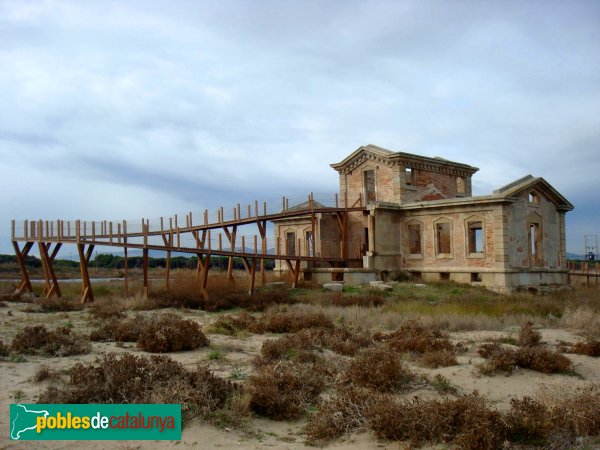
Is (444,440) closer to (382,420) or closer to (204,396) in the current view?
(382,420)

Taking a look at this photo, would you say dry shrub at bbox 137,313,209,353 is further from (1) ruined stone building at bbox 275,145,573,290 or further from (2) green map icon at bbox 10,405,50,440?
(1) ruined stone building at bbox 275,145,573,290

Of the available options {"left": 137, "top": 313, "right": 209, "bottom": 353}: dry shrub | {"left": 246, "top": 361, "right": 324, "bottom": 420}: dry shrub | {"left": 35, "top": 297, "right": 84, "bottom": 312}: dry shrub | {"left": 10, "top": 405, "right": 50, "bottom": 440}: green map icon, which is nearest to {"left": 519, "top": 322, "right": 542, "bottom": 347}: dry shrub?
{"left": 246, "top": 361, "right": 324, "bottom": 420}: dry shrub

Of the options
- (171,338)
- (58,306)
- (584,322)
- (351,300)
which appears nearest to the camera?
(171,338)

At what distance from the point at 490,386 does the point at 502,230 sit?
61.8ft

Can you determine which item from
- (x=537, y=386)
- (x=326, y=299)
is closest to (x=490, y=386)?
(x=537, y=386)

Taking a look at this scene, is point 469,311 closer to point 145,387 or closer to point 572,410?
point 572,410

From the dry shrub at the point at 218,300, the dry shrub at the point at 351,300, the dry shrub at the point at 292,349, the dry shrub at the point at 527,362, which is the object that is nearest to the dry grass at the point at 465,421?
the dry shrub at the point at 527,362

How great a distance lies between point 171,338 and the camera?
11.5 m

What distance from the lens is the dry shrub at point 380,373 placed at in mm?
8570

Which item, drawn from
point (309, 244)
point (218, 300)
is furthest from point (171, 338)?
point (309, 244)

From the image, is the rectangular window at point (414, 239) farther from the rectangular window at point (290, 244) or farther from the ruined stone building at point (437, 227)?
the rectangular window at point (290, 244)

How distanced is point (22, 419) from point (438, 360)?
728 cm

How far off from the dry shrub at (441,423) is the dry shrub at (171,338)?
18.5ft

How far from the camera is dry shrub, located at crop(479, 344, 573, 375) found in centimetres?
993
